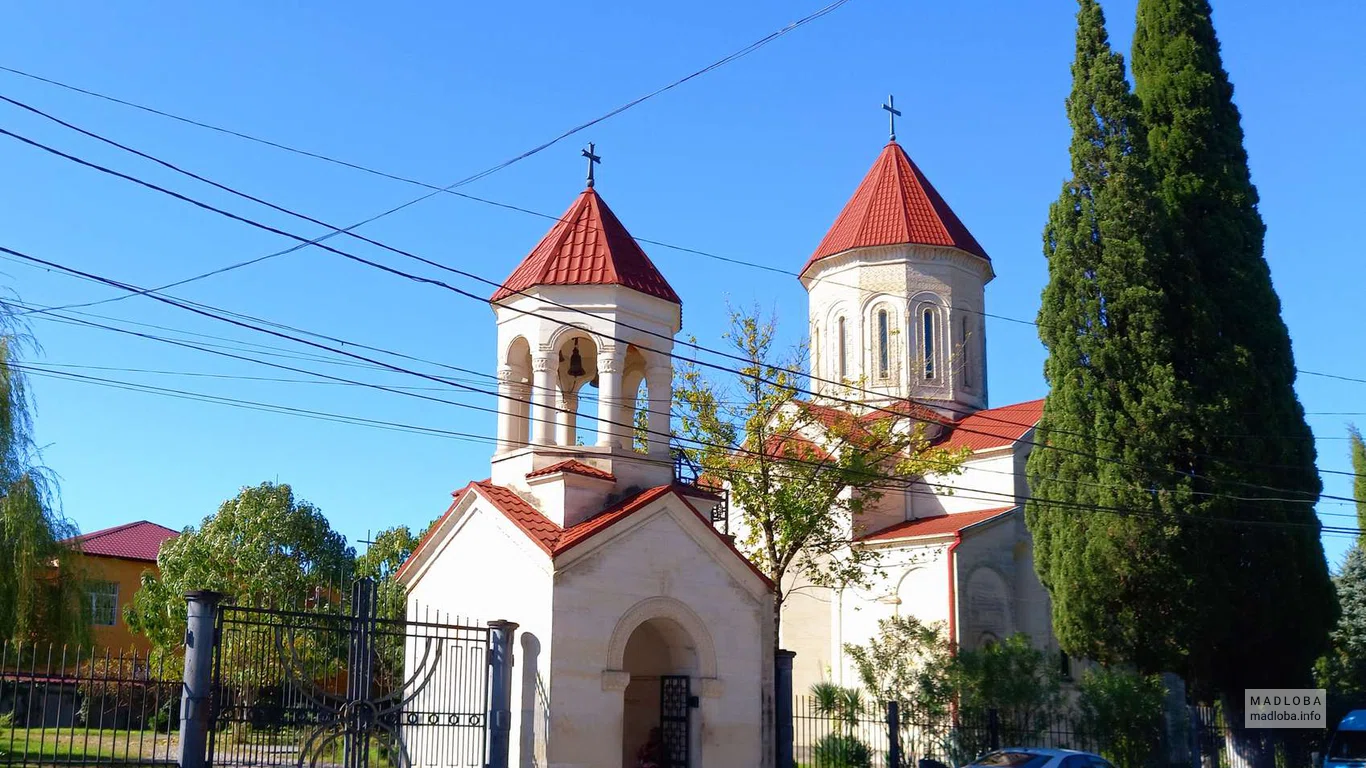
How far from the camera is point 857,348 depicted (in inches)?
1168

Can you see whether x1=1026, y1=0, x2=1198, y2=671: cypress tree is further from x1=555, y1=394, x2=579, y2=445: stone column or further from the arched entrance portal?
x1=555, y1=394, x2=579, y2=445: stone column

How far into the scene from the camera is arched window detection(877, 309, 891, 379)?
2931 cm

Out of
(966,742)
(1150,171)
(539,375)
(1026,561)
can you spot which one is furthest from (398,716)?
(1026,561)

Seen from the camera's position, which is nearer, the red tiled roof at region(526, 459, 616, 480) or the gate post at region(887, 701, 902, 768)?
the red tiled roof at region(526, 459, 616, 480)

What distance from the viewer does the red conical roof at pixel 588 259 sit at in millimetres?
16375

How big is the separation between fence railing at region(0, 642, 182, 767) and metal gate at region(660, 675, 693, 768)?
19.8ft

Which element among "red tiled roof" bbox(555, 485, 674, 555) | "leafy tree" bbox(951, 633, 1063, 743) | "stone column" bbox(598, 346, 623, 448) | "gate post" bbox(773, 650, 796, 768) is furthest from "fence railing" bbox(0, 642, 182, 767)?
"leafy tree" bbox(951, 633, 1063, 743)

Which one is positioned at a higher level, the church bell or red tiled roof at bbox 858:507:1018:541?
the church bell

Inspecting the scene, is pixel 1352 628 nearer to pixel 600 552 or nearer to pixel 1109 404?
pixel 1109 404

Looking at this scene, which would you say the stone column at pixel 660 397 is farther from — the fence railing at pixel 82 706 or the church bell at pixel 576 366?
the fence railing at pixel 82 706

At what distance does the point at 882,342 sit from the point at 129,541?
89.2 ft

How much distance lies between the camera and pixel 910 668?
62.9 ft

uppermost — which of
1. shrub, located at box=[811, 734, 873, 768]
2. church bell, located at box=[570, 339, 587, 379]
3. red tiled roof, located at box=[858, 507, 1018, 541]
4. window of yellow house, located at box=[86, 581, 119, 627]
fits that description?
church bell, located at box=[570, 339, 587, 379]

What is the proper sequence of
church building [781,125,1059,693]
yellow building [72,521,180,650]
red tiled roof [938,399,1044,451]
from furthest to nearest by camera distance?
1. yellow building [72,521,180,650]
2. red tiled roof [938,399,1044,451]
3. church building [781,125,1059,693]
